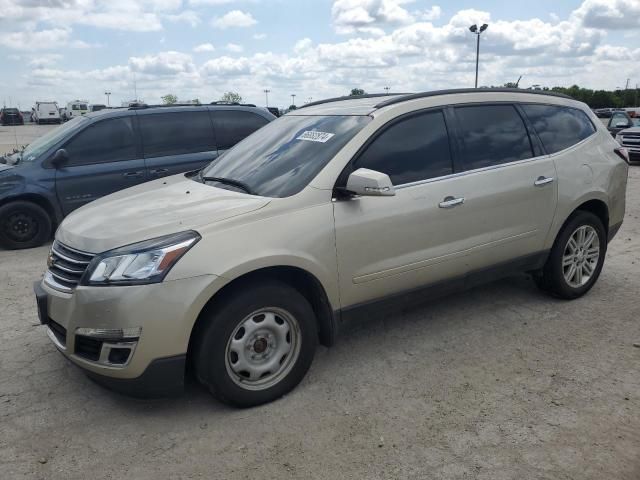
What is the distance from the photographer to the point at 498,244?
14.1 ft

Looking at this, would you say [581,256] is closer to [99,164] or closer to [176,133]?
[176,133]

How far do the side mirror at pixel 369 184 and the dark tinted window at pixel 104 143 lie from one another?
522cm

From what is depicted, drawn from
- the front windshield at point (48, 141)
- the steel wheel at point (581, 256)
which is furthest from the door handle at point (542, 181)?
the front windshield at point (48, 141)

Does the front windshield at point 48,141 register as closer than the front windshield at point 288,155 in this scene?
No

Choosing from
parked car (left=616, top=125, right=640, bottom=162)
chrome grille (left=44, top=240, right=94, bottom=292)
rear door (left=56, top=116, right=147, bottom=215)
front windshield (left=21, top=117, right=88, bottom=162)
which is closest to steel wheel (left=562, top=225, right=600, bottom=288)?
chrome grille (left=44, top=240, right=94, bottom=292)

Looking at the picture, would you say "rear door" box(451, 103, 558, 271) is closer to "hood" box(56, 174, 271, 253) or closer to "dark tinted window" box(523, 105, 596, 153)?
"dark tinted window" box(523, 105, 596, 153)

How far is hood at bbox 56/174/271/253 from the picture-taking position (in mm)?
3098

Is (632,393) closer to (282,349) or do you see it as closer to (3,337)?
(282,349)

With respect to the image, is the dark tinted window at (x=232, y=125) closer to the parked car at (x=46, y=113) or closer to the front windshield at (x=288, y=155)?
the front windshield at (x=288, y=155)

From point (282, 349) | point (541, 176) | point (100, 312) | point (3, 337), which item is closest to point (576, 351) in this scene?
point (541, 176)

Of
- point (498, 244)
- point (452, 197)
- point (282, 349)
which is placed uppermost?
point (452, 197)

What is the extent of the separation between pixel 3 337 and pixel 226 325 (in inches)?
94.0

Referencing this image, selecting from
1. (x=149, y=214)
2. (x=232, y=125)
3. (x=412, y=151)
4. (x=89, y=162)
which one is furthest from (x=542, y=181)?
(x=89, y=162)

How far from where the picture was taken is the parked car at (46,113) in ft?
169
